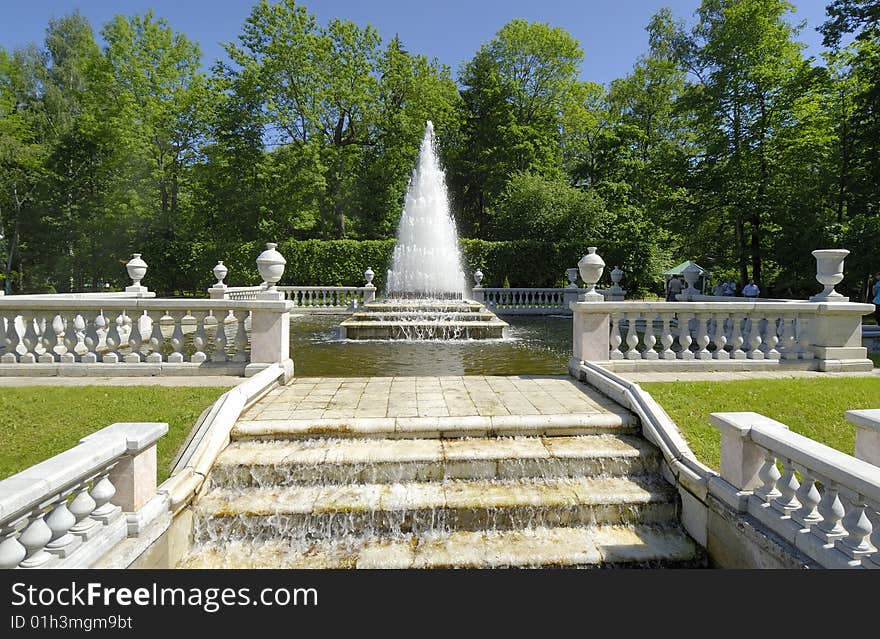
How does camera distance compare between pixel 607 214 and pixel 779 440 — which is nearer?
pixel 779 440

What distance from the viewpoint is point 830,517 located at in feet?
10.4

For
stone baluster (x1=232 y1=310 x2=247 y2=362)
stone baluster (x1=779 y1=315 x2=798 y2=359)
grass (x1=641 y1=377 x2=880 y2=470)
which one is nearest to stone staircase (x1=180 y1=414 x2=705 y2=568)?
grass (x1=641 y1=377 x2=880 y2=470)

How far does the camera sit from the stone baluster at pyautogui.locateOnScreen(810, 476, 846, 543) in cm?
312

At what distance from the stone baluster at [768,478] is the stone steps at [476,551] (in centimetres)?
78

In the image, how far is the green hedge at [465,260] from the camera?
88.6 ft

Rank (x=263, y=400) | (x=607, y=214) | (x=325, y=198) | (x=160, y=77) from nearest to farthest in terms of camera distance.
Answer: (x=263, y=400)
(x=607, y=214)
(x=325, y=198)
(x=160, y=77)

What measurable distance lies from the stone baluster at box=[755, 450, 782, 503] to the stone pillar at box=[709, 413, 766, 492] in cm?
7

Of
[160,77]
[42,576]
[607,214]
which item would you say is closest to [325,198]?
[160,77]

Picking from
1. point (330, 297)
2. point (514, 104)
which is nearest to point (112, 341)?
point (330, 297)

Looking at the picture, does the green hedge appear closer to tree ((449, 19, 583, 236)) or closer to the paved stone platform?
tree ((449, 19, 583, 236))

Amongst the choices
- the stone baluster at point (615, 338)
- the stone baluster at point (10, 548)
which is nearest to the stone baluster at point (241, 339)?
the stone baluster at point (10, 548)

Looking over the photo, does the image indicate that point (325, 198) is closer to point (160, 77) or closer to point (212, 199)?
point (212, 199)

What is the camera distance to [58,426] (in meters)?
5.09

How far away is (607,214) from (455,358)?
2123 centimetres
